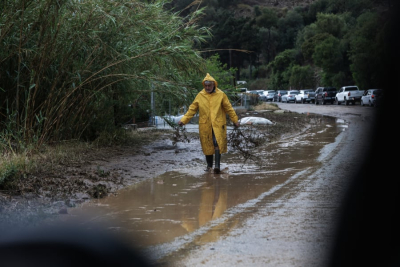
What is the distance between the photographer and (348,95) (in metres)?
43.1

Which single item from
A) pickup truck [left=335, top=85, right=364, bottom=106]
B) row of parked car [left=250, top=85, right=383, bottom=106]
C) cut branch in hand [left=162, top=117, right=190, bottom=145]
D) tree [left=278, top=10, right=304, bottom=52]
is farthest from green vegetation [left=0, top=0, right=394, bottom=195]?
tree [left=278, top=10, right=304, bottom=52]

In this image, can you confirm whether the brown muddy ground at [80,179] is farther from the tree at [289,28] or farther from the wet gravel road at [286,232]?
the tree at [289,28]

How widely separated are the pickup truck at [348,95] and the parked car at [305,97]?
25.2 feet

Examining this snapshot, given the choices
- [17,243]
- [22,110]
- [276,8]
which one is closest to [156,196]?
[17,243]

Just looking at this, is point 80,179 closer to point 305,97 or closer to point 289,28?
point 305,97

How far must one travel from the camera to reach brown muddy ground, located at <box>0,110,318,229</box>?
6496 mm

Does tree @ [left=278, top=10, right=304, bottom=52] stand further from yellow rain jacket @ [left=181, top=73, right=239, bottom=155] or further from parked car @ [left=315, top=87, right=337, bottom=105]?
yellow rain jacket @ [left=181, top=73, right=239, bottom=155]

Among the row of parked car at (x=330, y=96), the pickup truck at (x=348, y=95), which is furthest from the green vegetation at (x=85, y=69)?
the pickup truck at (x=348, y=95)

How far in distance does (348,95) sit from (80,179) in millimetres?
37403

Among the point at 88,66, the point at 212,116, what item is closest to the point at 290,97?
the point at 88,66

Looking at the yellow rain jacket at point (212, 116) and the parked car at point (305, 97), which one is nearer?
the yellow rain jacket at point (212, 116)

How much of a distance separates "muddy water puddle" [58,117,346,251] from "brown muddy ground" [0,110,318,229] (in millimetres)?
265

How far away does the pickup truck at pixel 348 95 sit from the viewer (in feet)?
139

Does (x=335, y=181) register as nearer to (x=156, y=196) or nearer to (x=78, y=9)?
(x=156, y=196)
